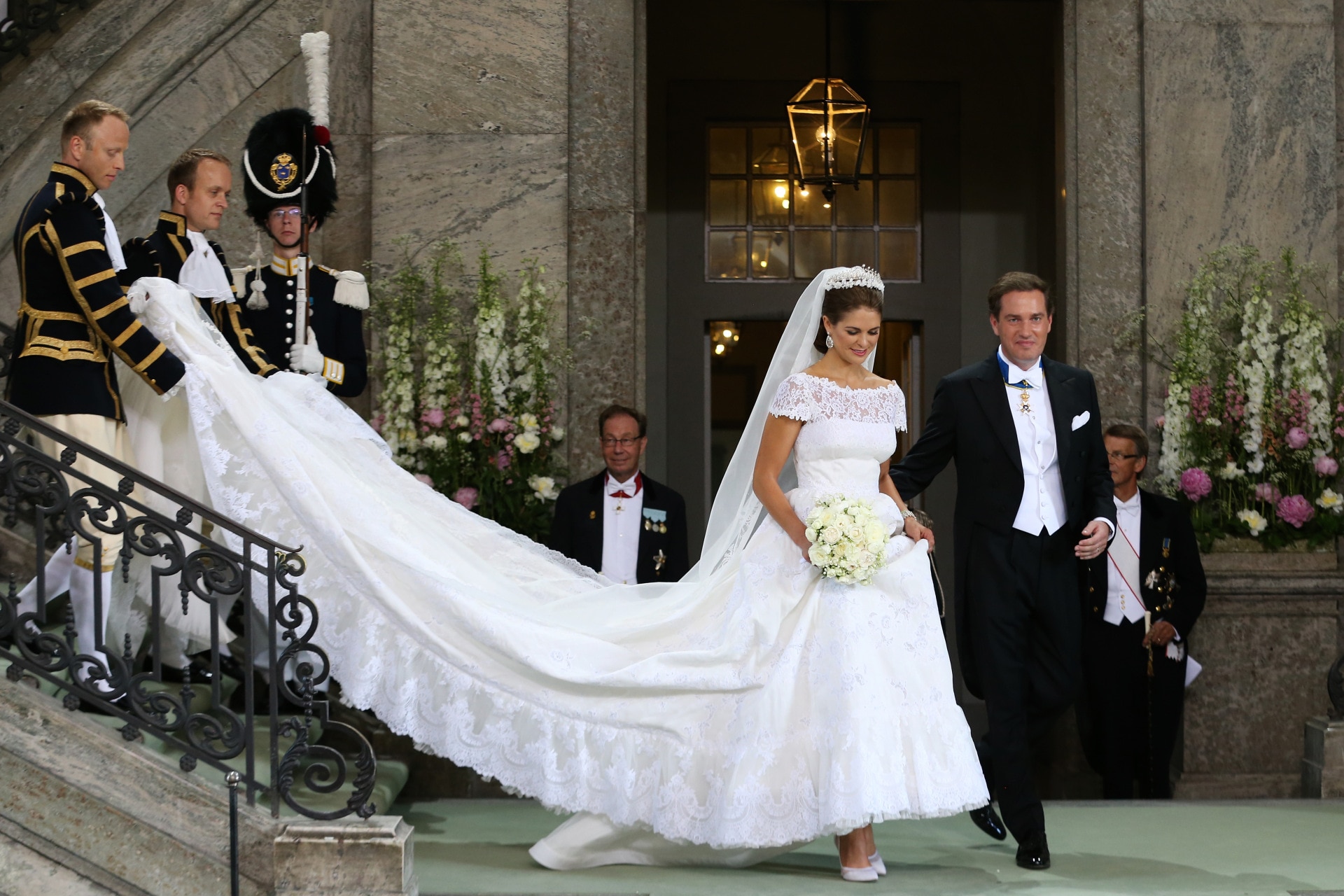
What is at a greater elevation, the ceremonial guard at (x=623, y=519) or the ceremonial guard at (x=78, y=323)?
the ceremonial guard at (x=78, y=323)

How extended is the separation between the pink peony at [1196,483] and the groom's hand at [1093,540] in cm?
256

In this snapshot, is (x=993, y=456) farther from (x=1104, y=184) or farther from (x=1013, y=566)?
(x=1104, y=184)

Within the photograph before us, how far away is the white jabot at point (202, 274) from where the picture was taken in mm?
5703

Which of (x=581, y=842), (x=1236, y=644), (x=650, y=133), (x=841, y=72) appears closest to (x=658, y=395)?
(x=650, y=133)

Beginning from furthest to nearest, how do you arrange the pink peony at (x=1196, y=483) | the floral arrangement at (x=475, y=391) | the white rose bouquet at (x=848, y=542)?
the pink peony at (x=1196, y=483)
the floral arrangement at (x=475, y=391)
the white rose bouquet at (x=848, y=542)

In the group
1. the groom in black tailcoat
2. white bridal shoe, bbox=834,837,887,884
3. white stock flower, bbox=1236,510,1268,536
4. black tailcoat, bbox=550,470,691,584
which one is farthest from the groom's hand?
white stock flower, bbox=1236,510,1268,536

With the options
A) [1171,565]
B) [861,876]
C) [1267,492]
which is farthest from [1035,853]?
[1267,492]

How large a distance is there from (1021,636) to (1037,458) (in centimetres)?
68

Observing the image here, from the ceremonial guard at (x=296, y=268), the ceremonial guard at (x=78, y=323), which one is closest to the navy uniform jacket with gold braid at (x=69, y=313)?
the ceremonial guard at (x=78, y=323)

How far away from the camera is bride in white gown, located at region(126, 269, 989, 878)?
4.95 m

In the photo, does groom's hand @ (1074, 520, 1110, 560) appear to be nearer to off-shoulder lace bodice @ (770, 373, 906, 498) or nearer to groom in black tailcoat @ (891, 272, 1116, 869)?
groom in black tailcoat @ (891, 272, 1116, 869)

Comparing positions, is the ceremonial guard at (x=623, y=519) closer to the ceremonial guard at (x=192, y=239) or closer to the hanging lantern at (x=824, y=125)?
the ceremonial guard at (x=192, y=239)

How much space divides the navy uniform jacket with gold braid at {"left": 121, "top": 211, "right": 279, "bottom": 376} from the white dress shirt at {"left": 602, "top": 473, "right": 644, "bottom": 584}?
1.97 meters

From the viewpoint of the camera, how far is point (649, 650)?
530 cm
